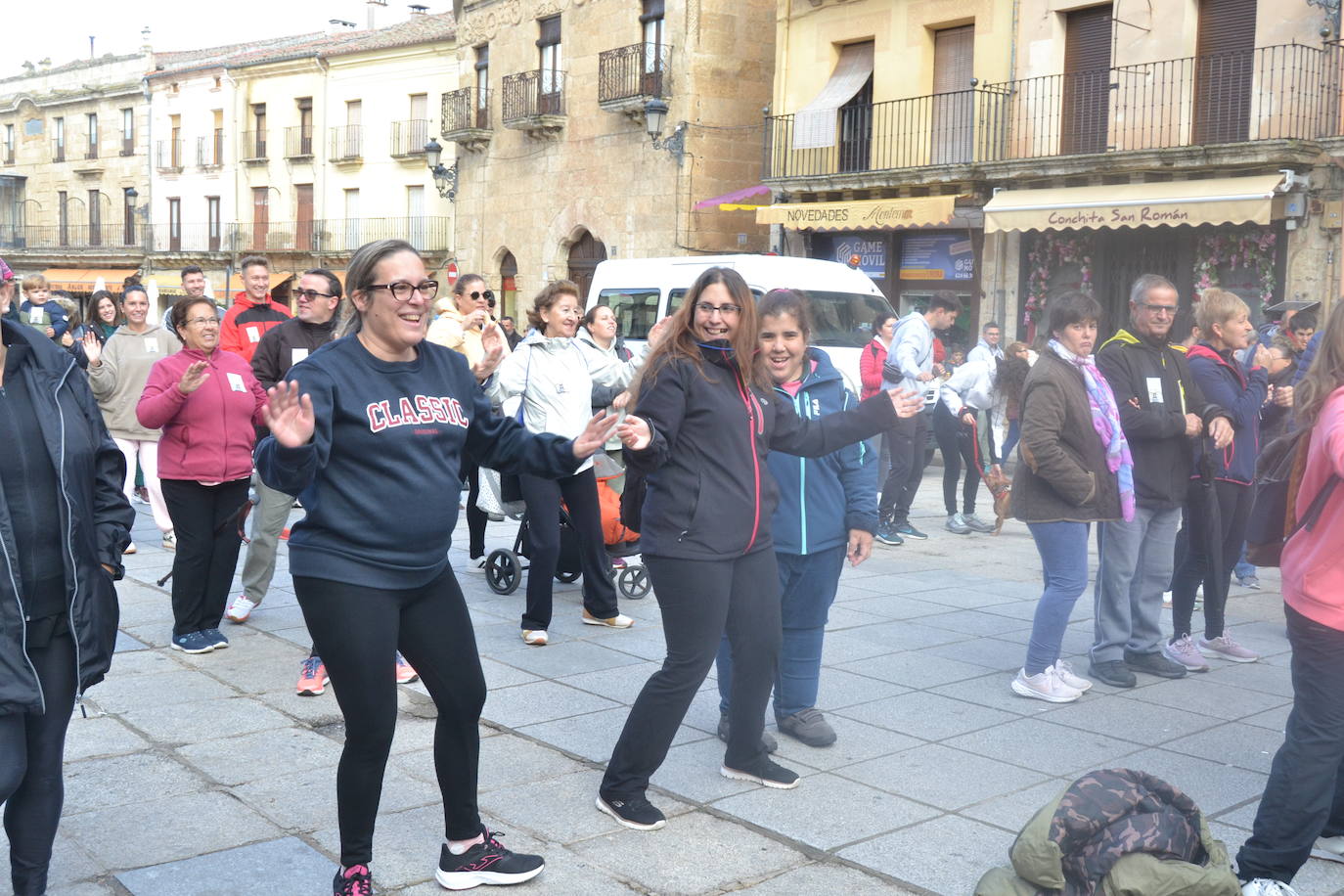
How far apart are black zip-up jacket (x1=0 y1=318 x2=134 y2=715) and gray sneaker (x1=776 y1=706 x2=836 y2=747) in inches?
104

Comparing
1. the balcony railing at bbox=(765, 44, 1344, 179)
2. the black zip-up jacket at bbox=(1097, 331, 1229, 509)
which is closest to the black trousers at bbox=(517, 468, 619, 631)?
the black zip-up jacket at bbox=(1097, 331, 1229, 509)

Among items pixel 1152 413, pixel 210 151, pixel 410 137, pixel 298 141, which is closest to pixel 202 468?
pixel 1152 413

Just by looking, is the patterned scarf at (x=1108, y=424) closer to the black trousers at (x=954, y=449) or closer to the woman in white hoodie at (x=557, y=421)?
the woman in white hoodie at (x=557, y=421)

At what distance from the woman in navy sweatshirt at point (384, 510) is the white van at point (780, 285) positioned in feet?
37.3

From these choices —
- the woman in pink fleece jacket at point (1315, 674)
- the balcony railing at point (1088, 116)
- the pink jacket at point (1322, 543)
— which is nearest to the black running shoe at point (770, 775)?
the woman in pink fleece jacket at point (1315, 674)

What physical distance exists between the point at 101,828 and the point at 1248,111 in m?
17.5

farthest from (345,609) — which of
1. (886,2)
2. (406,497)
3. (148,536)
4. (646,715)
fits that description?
(886,2)

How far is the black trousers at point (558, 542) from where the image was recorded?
7176 mm

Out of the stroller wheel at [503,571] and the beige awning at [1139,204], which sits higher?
the beige awning at [1139,204]

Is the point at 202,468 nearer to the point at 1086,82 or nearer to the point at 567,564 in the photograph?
the point at 567,564

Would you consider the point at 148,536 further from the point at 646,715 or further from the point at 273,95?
the point at 273,95

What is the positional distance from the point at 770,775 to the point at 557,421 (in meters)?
3.02

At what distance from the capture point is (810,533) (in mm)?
5238

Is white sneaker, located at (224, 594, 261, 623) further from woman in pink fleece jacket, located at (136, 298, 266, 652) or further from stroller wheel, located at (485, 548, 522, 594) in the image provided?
stroller wheel, located at (485, 548, 522, 594)
